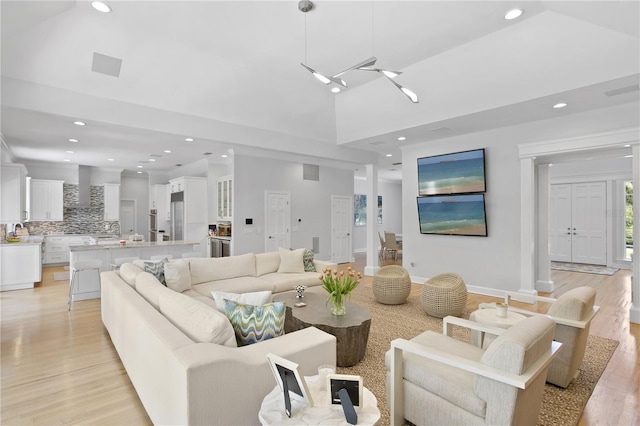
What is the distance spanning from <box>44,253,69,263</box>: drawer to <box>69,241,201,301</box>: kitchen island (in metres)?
3.93

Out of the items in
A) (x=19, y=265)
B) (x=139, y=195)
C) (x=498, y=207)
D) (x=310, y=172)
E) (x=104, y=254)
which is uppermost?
(x=310, y=172)

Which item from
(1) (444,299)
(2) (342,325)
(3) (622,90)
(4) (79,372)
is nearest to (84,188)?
(4) (79,372)

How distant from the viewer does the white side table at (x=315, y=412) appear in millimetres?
1433

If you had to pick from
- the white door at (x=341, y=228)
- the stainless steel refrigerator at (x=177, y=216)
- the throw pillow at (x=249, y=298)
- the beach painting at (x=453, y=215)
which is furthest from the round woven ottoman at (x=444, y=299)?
the stainless steel refrigerator at (x=177, y=216)

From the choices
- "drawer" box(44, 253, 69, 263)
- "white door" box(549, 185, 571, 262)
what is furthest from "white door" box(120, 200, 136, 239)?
"white door" box(549, 185, 571, 262)

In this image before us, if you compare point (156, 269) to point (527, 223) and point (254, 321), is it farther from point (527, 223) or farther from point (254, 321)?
point (527, 223)

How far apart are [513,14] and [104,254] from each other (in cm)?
705

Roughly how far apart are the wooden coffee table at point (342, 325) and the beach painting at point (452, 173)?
12.1ft

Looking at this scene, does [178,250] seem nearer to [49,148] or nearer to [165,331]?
[49,148]

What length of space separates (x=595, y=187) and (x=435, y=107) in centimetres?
668

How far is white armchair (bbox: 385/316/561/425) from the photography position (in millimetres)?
1705

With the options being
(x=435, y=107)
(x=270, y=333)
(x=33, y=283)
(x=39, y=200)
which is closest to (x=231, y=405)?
(x=270, y=333)

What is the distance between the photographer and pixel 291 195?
8.26m

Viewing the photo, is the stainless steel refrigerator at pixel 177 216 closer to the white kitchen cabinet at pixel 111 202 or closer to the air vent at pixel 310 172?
the white kitchen cabinet at pixel 111 202
